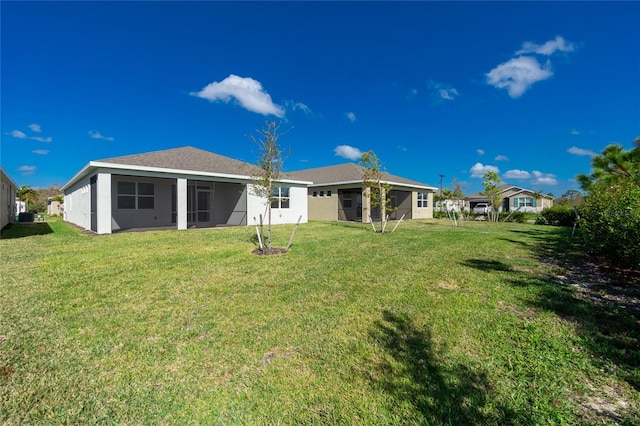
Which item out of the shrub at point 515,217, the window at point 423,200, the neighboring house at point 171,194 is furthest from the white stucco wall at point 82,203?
the shrub at point 515,217

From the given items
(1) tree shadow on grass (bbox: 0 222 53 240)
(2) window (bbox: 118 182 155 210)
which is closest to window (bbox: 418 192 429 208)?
(2) window (bbox: 118 182 155 210)

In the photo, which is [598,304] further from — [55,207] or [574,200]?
[55,207]

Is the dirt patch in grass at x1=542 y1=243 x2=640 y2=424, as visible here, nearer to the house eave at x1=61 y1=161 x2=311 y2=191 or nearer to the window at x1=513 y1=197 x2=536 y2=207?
the house eave at x1=61 y1=161 x2=311 y2=191

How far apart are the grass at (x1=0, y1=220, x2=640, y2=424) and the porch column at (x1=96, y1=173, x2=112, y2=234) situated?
6.41 meters

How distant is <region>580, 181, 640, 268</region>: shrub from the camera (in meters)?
5.04

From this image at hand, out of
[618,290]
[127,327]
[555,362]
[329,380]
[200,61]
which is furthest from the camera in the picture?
[200,61]

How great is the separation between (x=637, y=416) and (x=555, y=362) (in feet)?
2.30

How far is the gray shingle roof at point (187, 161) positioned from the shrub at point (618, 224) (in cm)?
1094

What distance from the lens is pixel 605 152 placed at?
7988 millimetres

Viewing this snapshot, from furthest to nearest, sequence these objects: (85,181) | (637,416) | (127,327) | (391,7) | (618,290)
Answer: (85,181) → (391,7) → (618,290) → (127,327) → (637,416)

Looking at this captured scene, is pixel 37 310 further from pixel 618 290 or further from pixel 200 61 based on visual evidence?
pixel 200 61

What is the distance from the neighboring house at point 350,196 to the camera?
21.3 meters

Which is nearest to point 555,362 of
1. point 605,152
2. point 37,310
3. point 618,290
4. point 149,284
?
point 618,290

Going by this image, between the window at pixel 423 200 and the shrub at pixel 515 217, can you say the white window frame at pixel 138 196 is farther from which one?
the shrub at pixel 515 217
